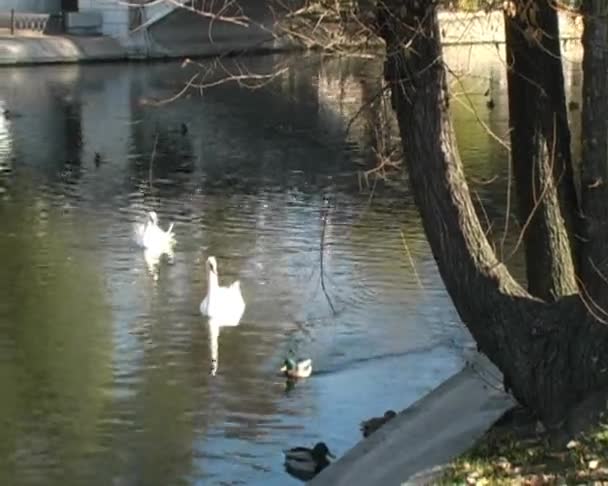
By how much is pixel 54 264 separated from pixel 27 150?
939 cm

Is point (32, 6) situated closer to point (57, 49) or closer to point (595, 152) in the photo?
point (57, 49)

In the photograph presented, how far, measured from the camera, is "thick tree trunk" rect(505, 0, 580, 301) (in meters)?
6.89

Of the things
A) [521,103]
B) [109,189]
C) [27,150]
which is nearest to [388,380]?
[521,103]

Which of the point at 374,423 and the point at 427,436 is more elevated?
the point at 427,436

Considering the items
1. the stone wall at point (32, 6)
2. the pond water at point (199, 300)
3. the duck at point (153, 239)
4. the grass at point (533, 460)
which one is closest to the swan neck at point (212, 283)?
the pond water at point (199, 300)

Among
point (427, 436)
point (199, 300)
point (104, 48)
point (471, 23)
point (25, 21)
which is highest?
point (471, 23)

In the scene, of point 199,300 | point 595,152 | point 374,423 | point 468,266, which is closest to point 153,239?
point 199,300

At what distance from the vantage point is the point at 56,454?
927 cm

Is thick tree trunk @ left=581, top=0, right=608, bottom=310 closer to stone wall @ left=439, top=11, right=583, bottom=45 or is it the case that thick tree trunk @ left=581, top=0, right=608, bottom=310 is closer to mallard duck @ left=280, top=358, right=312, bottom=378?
stone wall @ left=439, top=11, right=583, bottom=45

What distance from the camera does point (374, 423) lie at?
9.34 m

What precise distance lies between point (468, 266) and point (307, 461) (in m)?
2.46

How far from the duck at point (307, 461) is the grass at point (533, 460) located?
203cm

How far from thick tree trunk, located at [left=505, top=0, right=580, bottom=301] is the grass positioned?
0.81m

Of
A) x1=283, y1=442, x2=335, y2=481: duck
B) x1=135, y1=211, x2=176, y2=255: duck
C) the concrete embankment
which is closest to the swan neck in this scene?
x1=135, y1=211, x2=176, y2=255: duck
